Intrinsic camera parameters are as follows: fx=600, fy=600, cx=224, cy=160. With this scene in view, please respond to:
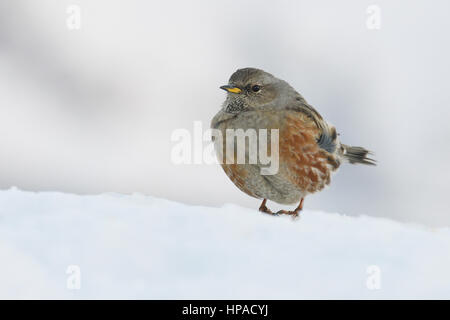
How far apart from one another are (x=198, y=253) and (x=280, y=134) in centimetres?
211

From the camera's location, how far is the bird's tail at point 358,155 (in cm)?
695

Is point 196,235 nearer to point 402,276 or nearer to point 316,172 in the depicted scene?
point 402,276

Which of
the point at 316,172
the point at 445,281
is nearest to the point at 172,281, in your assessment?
the point at 445,281

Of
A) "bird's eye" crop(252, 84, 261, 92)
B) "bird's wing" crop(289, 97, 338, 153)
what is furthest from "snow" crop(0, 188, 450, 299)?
"bird's eye" crop(252, 84, 261, 92)

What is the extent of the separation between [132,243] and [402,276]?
6.02 ft

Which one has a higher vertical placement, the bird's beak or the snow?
the bird's beak

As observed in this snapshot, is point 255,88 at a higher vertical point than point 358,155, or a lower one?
higher

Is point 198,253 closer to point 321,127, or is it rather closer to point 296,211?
point 296,211

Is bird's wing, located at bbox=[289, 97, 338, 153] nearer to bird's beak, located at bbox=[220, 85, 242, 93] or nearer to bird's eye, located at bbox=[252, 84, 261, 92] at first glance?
bird's eye, located at bbox=[252, 84, 261, 92]

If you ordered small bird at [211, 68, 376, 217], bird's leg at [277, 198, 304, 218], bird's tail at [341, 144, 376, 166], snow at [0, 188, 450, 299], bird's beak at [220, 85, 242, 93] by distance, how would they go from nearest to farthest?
snow at [0, 188, 450, 299], small bird at [211, 68, 376, 217], bird's beak at [220, 85, 242, 93], bird's leg at [277, 198, 304, 218], bird's tail at [341, 144, 376, 166]

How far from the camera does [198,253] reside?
4.03m

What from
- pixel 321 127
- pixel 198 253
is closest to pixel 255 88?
pixel 321 127

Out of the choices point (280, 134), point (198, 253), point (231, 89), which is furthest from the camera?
point (231, 89)

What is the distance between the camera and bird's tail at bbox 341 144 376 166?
22.8ft
